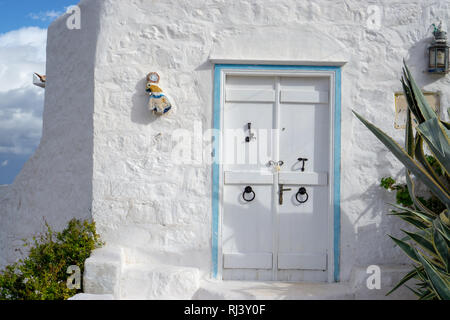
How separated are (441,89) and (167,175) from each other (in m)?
2.84

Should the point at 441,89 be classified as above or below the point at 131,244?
above

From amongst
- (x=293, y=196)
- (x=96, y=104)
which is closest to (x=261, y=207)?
(x=293, y=196)

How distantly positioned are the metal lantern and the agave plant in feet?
2.93

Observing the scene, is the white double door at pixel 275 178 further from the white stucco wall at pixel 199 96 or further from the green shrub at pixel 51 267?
the green shrub at pixel 51 267

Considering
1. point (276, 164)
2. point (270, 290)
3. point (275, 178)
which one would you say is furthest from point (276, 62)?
point (270, 290)

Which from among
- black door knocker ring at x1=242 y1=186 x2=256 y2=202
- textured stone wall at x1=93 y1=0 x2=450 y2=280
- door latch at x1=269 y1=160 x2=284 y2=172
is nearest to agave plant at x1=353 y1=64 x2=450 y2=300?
textured stone wall at x1=93 y1=0 x2=450 y2=280

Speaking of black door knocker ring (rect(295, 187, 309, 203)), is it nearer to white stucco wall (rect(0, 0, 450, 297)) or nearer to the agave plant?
white stucco wall (rect(0, 0, 450, 297))

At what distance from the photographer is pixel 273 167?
14.2 feet

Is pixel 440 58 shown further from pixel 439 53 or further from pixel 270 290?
pixel 270 290

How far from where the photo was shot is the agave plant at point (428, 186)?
305 centimetres

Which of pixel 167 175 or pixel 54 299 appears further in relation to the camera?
pixel 167 175

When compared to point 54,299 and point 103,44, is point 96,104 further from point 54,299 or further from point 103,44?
point 54,299
